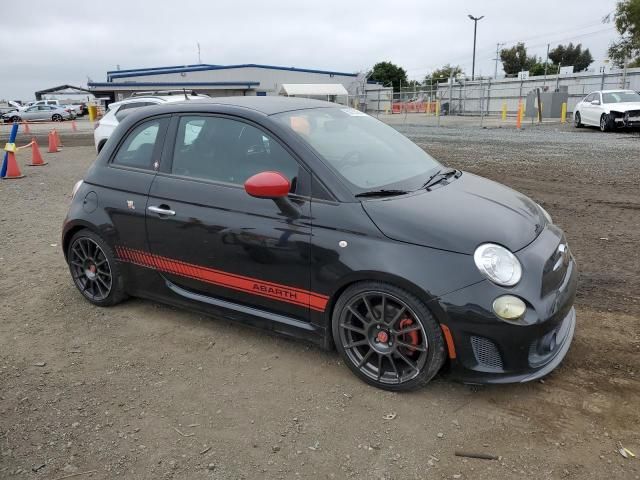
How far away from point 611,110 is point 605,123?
0.58 metres

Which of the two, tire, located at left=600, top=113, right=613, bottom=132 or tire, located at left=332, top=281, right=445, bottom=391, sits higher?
tire, located at left=600, top=113, right=613, bottom=132

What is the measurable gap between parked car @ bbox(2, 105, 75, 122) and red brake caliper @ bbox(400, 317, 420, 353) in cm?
4799

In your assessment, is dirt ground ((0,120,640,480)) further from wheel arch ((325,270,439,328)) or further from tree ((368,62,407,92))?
tree ((368,62,407,92))

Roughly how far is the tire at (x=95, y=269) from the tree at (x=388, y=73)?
8401 centimetres

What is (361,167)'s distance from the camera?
3.53 m

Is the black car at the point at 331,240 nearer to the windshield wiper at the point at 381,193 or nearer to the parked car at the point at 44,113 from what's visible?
the windshield wiper at the point at 381,193

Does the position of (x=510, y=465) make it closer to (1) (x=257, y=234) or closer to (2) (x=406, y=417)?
(2) (x=406, y=417)

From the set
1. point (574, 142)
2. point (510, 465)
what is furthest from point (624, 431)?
point (574, 142)

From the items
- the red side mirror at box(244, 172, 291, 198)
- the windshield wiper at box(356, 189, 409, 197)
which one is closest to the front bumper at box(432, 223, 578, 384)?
the windshield wiper at box(356, 189, 409, 197)

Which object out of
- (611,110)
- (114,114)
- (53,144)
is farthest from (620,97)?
(53,144)

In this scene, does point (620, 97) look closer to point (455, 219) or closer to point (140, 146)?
point (455, 219)

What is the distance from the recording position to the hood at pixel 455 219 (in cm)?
292

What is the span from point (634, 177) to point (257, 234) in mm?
8146

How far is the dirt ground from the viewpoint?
8.51ft
